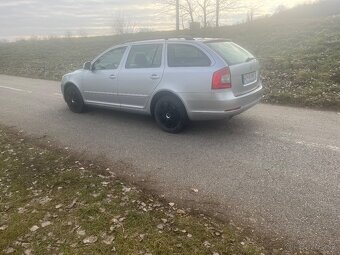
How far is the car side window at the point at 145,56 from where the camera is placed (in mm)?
7227

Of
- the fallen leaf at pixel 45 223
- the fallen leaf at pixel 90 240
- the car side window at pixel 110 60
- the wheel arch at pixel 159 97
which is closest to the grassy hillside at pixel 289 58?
the wheel arch at pixel 159 97

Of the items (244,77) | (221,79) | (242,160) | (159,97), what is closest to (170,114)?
(159,97)

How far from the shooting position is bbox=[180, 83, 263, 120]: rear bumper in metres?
6.36

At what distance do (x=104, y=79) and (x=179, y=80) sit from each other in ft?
7.52

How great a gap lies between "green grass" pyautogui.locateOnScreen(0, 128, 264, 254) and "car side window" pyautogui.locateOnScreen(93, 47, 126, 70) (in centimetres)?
305

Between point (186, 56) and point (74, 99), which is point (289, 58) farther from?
point (74, 99)

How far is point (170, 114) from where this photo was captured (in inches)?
279

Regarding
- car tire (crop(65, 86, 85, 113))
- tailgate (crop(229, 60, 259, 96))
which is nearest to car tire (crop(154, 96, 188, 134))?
tailgate (crop(229, 60, 259, 96))

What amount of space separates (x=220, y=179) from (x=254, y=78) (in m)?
2.81

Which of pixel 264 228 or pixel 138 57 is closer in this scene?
pixel 264 228

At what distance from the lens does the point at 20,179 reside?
5.55 metres

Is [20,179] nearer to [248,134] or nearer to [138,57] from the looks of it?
[138,57]

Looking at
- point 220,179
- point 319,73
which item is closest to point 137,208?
point 220,179

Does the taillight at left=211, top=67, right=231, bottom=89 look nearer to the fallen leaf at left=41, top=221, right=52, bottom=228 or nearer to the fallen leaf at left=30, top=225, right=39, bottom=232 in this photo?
the fallen leaf at left=41, top=221, right=52, bottom=228
